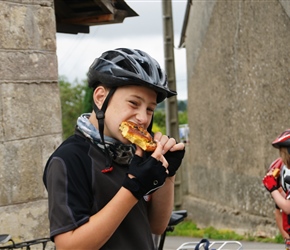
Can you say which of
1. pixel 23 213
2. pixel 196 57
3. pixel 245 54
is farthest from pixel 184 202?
pixel 23 213

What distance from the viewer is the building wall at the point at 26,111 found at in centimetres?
578

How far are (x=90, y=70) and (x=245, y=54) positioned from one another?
1068 cm

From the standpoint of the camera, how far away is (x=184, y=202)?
61.5ft

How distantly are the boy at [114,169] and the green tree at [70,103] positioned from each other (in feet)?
168

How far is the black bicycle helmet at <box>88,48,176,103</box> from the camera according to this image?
2816 mm

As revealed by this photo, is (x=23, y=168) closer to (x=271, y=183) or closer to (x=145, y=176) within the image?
(x=271, y=183)

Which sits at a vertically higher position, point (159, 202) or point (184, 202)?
point (159, 202)

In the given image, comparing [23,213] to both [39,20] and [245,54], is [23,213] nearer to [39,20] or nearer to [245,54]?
[39,20]

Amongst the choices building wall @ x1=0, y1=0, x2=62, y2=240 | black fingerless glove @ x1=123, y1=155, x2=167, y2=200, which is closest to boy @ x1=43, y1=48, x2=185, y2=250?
black fingerless glove @ x1=123, y1=155, x2=167, y2=200

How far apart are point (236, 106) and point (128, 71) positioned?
38.0ft

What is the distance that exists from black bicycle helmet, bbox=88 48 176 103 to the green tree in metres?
51.2

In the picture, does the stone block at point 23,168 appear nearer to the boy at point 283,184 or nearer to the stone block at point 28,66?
the stone block at point 28,66

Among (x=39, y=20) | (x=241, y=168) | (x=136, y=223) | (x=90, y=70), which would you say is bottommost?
(x=241, y=168)

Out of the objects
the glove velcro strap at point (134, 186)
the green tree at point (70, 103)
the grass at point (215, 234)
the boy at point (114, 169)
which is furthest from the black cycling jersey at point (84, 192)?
the green tree at point (70, 103)
